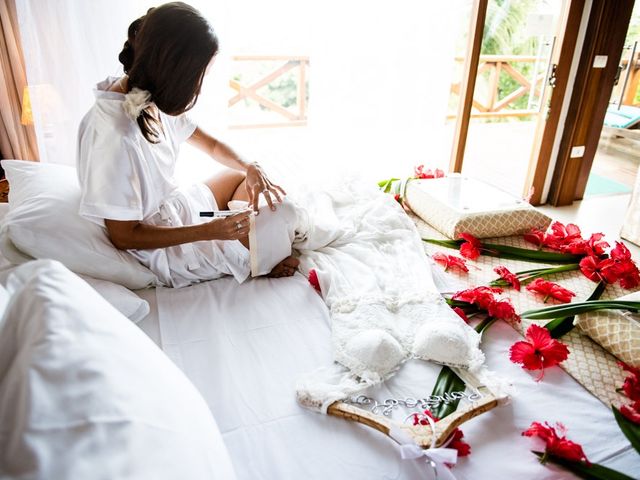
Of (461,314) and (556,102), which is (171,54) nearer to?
(461,314)

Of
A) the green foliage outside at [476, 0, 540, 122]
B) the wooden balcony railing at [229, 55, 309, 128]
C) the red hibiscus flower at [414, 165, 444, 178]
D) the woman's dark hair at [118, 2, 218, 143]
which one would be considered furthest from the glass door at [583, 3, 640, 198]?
the woman's dark hair at [118, 2, 218, 143]

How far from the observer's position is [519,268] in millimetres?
1925

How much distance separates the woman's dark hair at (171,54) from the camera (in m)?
1.36

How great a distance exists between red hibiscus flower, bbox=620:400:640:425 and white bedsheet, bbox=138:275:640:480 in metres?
0.04

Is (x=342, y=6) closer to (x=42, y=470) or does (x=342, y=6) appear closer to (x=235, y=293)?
(x=235, y=293)

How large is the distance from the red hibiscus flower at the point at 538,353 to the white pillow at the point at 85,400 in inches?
35.6

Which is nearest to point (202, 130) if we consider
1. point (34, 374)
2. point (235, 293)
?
point (235, 293)

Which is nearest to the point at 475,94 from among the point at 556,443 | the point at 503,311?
the point at 503,311

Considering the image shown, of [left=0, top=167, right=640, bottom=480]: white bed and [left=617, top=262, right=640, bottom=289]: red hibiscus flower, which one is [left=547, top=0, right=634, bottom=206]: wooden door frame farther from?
[left=0, top=167, right=640, bottom=480]: white bed

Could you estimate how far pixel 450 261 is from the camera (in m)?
1.89

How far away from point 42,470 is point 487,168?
405 cm

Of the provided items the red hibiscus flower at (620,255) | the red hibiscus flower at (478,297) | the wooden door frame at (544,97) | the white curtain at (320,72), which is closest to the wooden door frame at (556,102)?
the wooden door frame at (544,97)

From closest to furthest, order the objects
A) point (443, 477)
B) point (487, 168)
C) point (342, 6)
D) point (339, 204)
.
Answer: point (443, 477)
point (339, 204)
point (342, 6)
point (487, 168)

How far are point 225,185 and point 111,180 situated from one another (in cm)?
60
